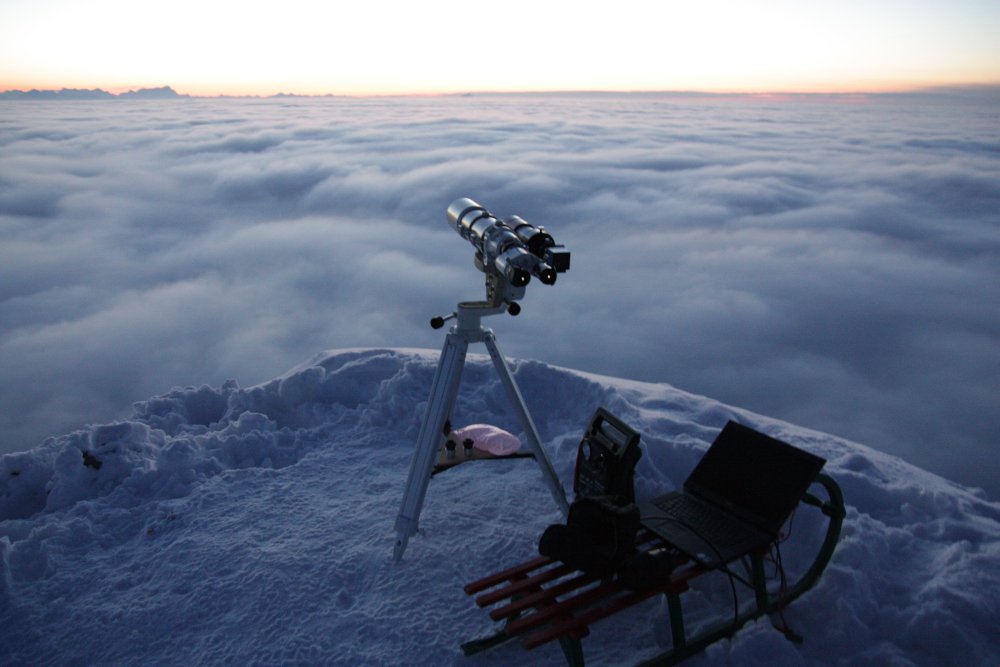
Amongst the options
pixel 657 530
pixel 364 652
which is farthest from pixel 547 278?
pixel 364 652

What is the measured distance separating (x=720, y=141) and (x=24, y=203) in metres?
78.4

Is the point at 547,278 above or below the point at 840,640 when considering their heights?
above

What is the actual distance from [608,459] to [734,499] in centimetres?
72

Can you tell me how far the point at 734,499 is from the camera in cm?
342

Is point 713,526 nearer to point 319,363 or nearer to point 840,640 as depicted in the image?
point 840,640

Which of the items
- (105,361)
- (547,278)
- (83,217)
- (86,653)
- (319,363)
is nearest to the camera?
(547,278)

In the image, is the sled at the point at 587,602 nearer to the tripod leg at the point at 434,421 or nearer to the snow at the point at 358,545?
the snow at the point at 358,545

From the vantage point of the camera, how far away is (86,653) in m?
3.20

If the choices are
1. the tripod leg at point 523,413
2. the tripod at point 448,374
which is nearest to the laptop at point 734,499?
the tripod leg at point 523,413

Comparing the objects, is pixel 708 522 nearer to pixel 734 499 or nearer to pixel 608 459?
pixel 734 499

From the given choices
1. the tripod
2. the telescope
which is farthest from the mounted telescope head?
the tripod

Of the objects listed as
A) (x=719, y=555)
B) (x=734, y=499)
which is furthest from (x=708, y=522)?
(x=719, y=555)

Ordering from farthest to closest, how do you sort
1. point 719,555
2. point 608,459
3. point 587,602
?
1. point 608,459
2. point 719,555
3. point 587,602

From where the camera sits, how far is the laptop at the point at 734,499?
3.12m
